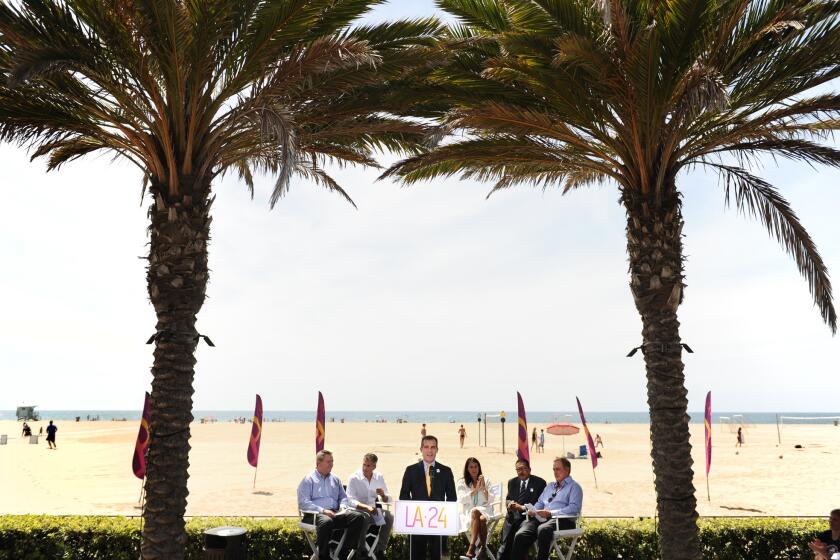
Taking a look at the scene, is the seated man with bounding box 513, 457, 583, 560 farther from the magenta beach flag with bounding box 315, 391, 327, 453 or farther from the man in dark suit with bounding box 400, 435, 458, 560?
the magenta beach flag with bounding box 315, 391, 327, 453

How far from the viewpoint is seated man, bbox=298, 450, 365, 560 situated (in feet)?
24.8

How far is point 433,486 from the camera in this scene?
7.93 metres

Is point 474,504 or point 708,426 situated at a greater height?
point 708,426

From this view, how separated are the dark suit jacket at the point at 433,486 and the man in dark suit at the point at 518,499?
28.8 inches

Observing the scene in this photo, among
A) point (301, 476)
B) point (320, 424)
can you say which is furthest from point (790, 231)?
point (301, 476)

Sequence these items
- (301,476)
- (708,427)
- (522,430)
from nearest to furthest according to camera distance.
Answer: (522,430) < (708,427) < (301,476)

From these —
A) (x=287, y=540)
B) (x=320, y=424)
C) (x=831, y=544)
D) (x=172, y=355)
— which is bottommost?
(x=287, y=540)

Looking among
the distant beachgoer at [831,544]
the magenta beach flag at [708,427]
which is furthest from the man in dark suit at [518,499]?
the magenta beach flag at [708,427]

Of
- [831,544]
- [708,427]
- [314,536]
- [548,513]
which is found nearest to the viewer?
[831,544]

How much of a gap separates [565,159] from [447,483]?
4.74m

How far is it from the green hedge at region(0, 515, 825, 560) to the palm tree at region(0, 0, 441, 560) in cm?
151

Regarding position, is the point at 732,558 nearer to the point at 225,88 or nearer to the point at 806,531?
the point at 806,531

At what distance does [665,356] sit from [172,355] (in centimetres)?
574

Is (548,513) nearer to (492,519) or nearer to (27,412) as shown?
(492,519)
